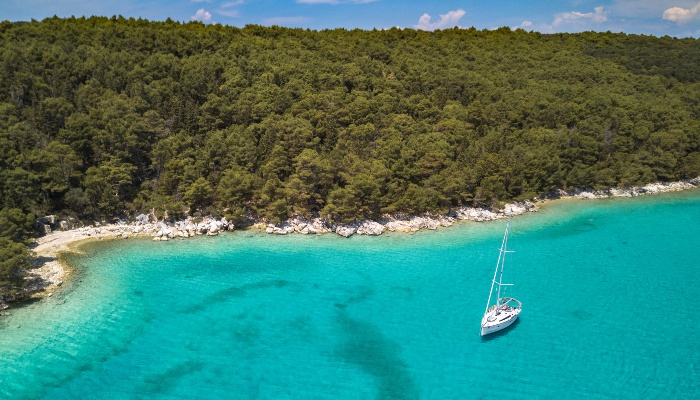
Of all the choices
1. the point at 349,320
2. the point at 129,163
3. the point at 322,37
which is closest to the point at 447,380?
the point at 349,320

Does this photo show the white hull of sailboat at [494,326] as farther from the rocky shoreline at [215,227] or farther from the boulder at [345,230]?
the boulder at [345,230]

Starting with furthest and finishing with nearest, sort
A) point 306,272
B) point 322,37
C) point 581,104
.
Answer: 1. point 322,37
2. point 581,104
3. point 306,272

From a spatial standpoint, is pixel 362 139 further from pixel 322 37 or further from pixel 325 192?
pixel 322 37

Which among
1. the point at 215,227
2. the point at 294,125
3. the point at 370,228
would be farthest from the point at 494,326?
the point at 294,125

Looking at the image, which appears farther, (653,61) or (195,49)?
(653,61)

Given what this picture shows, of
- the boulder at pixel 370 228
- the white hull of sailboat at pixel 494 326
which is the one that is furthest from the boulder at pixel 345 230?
the white hull of sailboat at pixel 494 326

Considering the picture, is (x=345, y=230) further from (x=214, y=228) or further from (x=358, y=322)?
(x=358, y=322)
